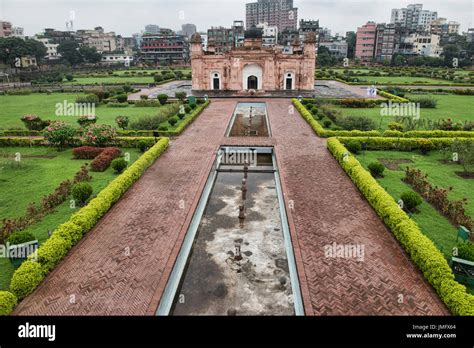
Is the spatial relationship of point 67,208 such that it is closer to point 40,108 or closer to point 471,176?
point 471,176

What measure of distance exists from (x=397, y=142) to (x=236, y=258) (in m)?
13.5

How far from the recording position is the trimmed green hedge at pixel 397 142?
751 inches

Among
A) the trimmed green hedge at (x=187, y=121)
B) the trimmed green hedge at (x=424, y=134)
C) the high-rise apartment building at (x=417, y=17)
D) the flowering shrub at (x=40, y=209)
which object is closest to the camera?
the flowering shrub at (x=40, y=209)

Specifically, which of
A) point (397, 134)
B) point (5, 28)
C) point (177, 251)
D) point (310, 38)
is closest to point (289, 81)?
point (310, 38)

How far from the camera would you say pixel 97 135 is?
61.2 ft

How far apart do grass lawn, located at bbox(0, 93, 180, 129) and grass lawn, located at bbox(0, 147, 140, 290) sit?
7250 millimetres

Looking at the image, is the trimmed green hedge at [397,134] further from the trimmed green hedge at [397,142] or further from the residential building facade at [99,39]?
the residential building facade at [99,39]

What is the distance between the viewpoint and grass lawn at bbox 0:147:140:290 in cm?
1098

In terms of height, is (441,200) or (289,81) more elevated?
(289,81)

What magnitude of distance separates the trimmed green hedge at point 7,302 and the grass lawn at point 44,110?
64.3 feet

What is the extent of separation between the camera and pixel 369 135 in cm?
2052

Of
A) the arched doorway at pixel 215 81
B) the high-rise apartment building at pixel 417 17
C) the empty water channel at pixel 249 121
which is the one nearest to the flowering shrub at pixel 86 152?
the empty water channel at pixel 249 121

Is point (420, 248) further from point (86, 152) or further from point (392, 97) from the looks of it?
point (392, 97)
